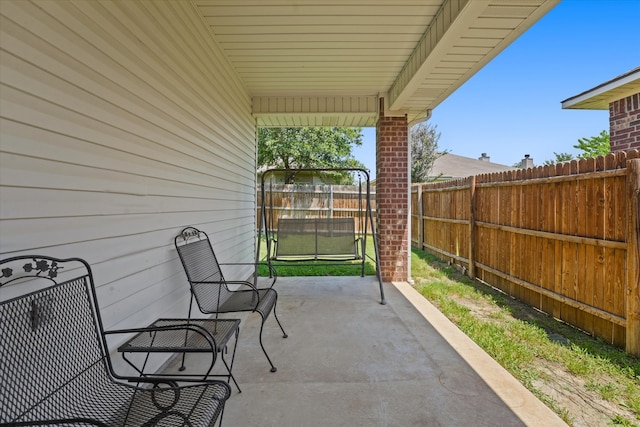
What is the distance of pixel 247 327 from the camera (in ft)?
10.4

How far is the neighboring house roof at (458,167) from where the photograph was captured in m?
17.3

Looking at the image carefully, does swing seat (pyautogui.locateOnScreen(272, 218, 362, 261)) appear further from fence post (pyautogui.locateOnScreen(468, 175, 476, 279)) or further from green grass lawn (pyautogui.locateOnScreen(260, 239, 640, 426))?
fence post (pyautogui.locateOnScreen(468, 175, 476, 279))

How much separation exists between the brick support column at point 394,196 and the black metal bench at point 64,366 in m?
3.60

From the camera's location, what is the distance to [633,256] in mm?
2408

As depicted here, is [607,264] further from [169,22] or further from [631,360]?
[169,22]

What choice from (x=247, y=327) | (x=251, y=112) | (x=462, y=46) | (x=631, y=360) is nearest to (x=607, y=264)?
(x=631, y=360)

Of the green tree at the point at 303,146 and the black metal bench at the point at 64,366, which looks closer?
the black metal bench at the point at 64,366

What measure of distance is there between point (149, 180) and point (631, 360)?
354 cm

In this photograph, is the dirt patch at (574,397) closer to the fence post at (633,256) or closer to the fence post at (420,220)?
the fence post at (633,256)

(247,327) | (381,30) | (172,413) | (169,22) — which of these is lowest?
(247,327)

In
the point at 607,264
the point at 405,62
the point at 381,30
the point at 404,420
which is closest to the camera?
the point at 404,420

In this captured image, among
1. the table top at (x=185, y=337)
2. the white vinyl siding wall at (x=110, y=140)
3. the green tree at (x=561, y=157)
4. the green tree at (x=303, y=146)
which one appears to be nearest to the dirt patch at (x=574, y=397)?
the table top at (x=185, y=337)

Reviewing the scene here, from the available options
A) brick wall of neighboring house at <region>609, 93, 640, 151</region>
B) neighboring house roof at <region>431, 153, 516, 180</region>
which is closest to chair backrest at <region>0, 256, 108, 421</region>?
brick wall of neighboring house at <region>609, 93, 640, 151</region>

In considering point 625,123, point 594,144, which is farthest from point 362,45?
point 594,144
